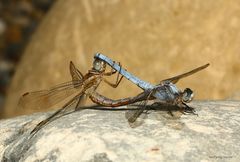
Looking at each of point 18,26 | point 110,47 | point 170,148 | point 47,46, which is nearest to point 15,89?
point 47,46

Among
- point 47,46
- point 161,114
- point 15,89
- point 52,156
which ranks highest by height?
point 47,46

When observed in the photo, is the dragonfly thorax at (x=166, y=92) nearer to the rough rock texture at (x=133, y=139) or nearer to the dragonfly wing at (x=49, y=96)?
the rough rock texture at (x=133, y=139)

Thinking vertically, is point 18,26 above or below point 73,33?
above

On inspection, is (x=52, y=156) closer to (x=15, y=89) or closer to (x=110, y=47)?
(x=110, y=47)

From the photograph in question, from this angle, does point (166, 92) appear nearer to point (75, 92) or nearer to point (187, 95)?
point (187, 95)

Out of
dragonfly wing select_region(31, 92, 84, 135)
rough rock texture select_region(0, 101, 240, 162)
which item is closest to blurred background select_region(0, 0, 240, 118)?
dragonfly wing select_region(31, 92, 84, 135)

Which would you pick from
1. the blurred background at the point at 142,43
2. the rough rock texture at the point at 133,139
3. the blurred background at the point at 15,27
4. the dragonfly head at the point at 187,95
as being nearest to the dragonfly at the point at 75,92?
the rough rock texture at the point at 133,139

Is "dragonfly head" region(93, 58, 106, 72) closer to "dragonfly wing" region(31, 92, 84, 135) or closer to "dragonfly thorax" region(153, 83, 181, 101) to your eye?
"dragonfly wing" region(31, 92, 84, 135)

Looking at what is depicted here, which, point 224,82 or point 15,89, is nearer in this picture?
point 224,82

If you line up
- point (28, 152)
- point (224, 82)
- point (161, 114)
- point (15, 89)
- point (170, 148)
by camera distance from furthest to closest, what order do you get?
point (15, 89) < point (224, 82) < point (161, 114) < point (28, 152) < point (170, 148)
